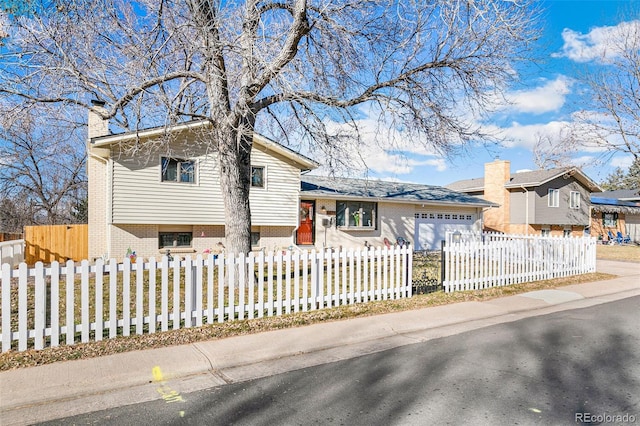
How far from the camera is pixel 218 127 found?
865 centimetres

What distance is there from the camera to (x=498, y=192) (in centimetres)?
2683

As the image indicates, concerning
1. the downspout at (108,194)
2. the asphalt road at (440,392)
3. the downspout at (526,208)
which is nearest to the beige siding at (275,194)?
the downspout at (108,194)

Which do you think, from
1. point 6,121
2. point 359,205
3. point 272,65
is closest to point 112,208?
point 6,121

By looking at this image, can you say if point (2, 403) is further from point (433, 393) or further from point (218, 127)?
point (218, 127)

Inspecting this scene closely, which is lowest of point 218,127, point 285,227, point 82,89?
point 285,227

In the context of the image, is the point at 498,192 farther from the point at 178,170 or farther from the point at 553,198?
the point at 178,170

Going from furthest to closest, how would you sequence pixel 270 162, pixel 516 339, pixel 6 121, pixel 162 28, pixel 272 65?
pixel 270 162
pixel 162 28
pixel 6 121
pixel 272 65
pixel 516 339

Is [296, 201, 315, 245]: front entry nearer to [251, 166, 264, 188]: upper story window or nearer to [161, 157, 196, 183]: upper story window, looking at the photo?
[251, 166, 264, 188]: upper story window

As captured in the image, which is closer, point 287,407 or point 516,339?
point 287,407

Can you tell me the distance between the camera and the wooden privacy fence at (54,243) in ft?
48.9

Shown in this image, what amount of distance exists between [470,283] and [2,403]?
875cm

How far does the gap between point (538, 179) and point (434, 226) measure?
9623 millimetres

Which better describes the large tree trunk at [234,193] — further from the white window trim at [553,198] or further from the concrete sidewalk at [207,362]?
the white window trim at [553,198]

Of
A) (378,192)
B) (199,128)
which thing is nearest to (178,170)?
(199,128)
